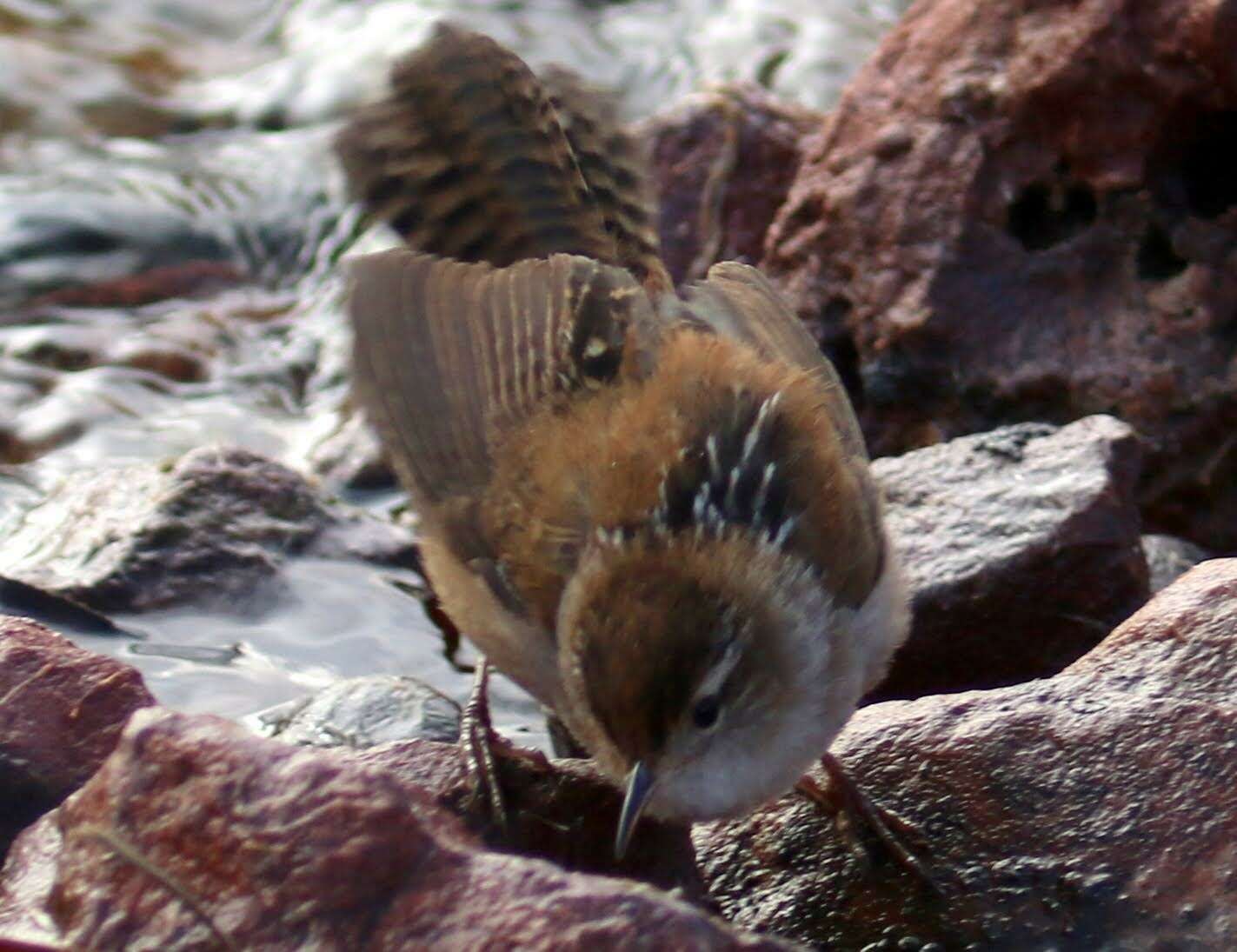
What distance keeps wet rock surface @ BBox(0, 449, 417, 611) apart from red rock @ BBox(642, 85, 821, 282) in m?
2.47

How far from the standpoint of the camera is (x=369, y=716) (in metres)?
5.34

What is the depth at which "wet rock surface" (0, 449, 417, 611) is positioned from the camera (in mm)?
6434

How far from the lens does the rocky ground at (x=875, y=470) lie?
331 cm

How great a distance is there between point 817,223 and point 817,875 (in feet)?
12.4

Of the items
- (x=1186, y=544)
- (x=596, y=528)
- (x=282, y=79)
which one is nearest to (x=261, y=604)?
(x=596, y=528)

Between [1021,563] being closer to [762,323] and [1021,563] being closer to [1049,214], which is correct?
[762,323]

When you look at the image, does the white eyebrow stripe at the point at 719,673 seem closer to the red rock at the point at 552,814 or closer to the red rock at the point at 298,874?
the red rock at the point at 552,814

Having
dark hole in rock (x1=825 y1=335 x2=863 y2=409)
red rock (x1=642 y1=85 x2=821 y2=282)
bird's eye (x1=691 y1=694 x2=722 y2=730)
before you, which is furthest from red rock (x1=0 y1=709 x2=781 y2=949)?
red rock (x1=642 y1=85 x2=821 y2=282)

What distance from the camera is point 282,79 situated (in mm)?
12695

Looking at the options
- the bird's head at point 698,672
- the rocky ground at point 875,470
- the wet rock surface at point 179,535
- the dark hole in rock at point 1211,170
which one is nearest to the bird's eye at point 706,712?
the bird's head at point 698,672

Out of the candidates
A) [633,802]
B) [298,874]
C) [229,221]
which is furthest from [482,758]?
[229,221]

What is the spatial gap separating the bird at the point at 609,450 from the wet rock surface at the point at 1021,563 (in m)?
0.85

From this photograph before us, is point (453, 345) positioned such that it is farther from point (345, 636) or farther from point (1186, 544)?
point (1186, 544)

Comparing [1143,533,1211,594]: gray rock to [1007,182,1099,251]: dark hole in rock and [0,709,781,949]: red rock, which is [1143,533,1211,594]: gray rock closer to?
[1007,182,1099,251]: dark hole in rock
